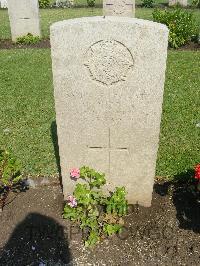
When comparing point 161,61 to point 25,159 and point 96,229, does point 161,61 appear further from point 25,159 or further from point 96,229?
point 25,159

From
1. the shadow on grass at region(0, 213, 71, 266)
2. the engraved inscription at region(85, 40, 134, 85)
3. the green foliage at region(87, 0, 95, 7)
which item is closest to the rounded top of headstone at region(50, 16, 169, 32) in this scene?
the engraved inscription at region(85, 40, 134, 85)

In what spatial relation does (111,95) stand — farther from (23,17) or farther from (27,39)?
(23,17)

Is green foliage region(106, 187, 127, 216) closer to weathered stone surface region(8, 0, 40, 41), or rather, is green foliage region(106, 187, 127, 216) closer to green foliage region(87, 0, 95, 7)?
weathered stone surface region(8, 0, 40, 41)

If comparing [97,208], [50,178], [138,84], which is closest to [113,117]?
[138,84]

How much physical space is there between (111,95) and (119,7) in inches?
333

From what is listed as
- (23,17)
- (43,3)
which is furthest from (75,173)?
(43,3)

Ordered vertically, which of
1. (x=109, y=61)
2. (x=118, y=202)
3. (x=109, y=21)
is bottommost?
(x=118, y=202)

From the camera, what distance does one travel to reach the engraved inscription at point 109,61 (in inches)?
120

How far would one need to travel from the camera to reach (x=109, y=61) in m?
3.13

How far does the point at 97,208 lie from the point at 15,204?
0.99 m

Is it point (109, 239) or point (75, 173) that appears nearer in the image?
point (109, 239)

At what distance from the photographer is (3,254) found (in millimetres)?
3486

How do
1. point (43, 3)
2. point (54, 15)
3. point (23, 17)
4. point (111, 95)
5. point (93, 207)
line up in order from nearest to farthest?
1. point (111, 95)
2. point (93, 207)
3. point (23, 17)
4. point (54, 15)
5. point (43, 3)

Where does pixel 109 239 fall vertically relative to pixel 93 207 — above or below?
below
